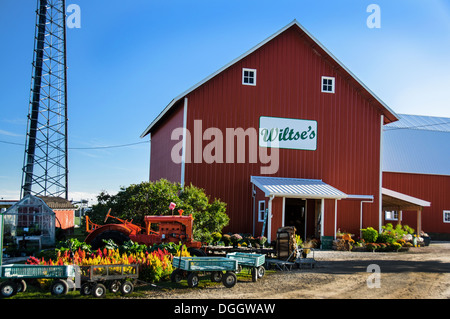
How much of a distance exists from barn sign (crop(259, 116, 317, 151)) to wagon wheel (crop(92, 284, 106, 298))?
1568cm

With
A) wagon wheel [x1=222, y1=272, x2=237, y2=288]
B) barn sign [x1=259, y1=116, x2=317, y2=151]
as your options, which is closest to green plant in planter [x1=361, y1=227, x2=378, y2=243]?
barn sign [x1=259, y1=116, x2=317, y2=151]

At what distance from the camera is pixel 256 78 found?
24.2 m

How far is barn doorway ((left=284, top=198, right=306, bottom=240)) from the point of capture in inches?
976

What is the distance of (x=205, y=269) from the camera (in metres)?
10.4

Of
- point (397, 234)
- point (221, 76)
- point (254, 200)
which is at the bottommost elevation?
point (397, 234)

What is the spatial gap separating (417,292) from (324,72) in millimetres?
17043

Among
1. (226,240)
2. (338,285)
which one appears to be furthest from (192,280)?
(226,240)

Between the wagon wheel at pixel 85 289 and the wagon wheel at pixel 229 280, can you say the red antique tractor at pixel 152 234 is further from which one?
the wagon wheel at pixel 85 289

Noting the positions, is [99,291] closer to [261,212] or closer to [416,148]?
[261,212]

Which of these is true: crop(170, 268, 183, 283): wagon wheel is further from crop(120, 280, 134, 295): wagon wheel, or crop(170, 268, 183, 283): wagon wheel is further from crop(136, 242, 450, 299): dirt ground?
crop(120, 280, 134, 295): wagon wheel

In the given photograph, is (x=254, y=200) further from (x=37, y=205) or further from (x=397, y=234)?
(x=37, y=205)

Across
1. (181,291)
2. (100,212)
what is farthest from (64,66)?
(181,291)

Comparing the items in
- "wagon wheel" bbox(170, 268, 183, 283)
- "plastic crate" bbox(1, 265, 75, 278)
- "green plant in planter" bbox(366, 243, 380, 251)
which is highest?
"plastic crate" bbox(1, 265, 75, 278)

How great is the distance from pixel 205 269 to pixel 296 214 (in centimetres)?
1519
